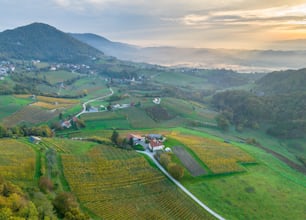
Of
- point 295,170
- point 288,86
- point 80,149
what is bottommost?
point 295,170

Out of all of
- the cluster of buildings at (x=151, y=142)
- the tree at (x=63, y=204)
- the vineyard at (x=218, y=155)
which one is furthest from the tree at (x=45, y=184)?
the vineyard at (x=218, y=155)

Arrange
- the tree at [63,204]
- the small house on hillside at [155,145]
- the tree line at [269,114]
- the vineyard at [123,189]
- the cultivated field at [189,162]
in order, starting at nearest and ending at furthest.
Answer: the tree at [63,204]
the vineyard at [123,189]
the cultivated field at [189,162]
the small house on hillside at [155,145]
the tree line at [269,114]

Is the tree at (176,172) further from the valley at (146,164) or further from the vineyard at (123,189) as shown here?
the vineyard at (123,189)

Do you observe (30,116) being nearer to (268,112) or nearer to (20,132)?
(20,132)

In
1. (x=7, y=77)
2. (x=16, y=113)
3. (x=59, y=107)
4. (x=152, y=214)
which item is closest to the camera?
(x=152, y=214)

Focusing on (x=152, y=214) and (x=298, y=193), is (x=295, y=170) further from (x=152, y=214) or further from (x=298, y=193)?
(x=152, y=214)

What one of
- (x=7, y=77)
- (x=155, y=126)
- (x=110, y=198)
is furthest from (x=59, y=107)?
(x=110, y=198)
